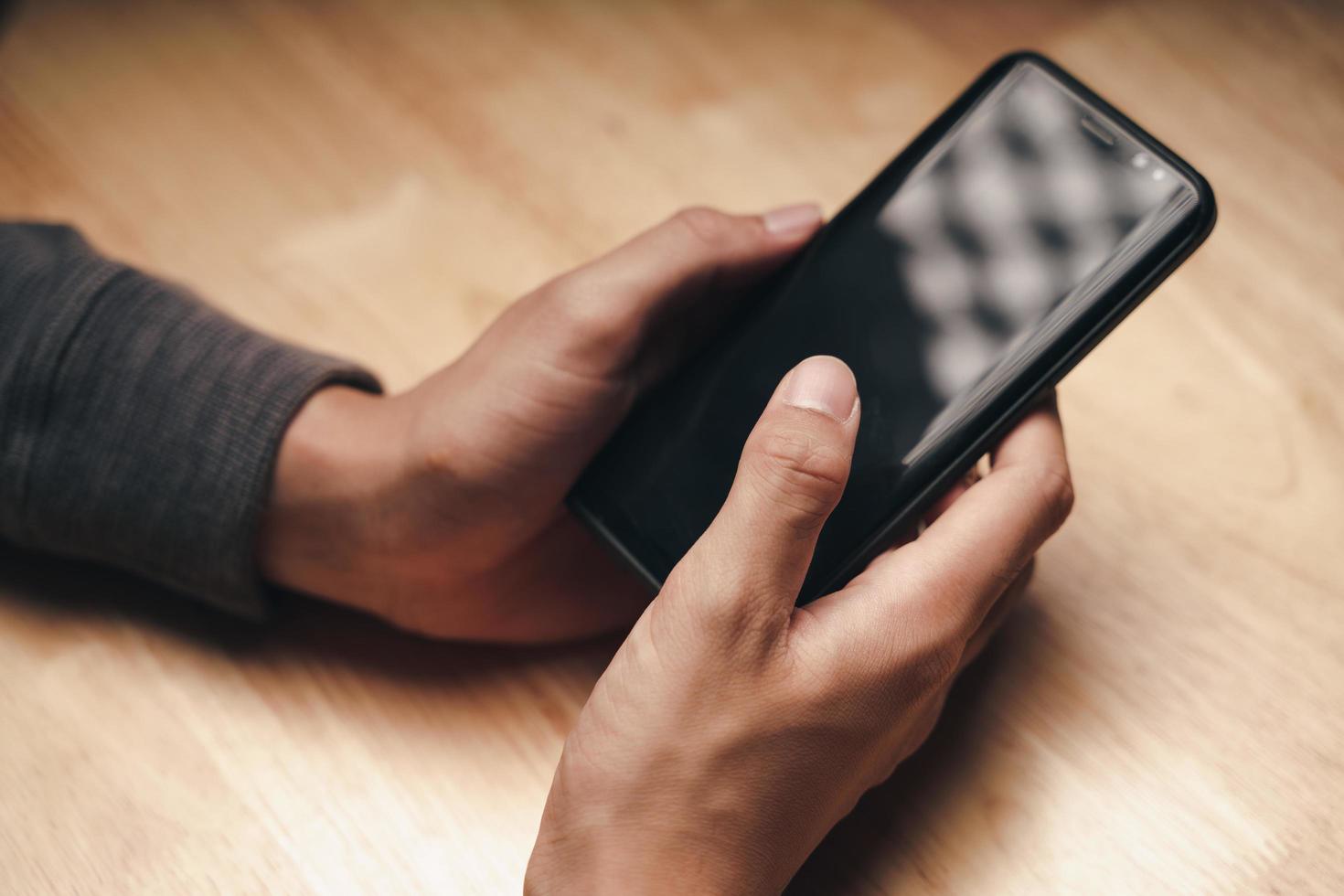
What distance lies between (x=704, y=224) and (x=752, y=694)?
0.69 ft

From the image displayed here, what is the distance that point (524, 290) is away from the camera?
1.69 ft

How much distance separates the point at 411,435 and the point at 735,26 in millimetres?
310

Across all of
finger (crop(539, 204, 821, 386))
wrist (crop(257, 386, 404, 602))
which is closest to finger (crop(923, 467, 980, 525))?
finger (crop(539, 204, 821, 386))

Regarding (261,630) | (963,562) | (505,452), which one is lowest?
(261,630)

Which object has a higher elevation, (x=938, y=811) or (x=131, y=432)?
(x=938, y=811)

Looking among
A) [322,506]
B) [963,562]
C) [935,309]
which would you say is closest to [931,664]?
[963,562]

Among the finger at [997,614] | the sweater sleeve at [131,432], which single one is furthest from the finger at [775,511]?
the sweater sleeve at [131,432]

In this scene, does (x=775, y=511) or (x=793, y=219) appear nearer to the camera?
(x=775, y=511)

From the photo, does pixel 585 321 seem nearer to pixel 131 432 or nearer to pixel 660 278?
pixel 660 278

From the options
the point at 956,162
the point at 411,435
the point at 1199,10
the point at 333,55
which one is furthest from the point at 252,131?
the point at 1199,10

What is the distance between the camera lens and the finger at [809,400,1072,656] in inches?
13.4

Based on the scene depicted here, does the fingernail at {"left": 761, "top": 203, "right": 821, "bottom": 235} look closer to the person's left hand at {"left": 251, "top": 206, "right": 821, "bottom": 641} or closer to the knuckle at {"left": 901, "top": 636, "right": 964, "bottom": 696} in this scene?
the person's left hand at {"left": 251, "top": 206, "right": 821, "bottom": 641}

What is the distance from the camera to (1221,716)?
1.34 ft

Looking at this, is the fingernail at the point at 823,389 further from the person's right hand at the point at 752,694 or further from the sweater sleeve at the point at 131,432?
the sweater sleeve at the point at 131,432
